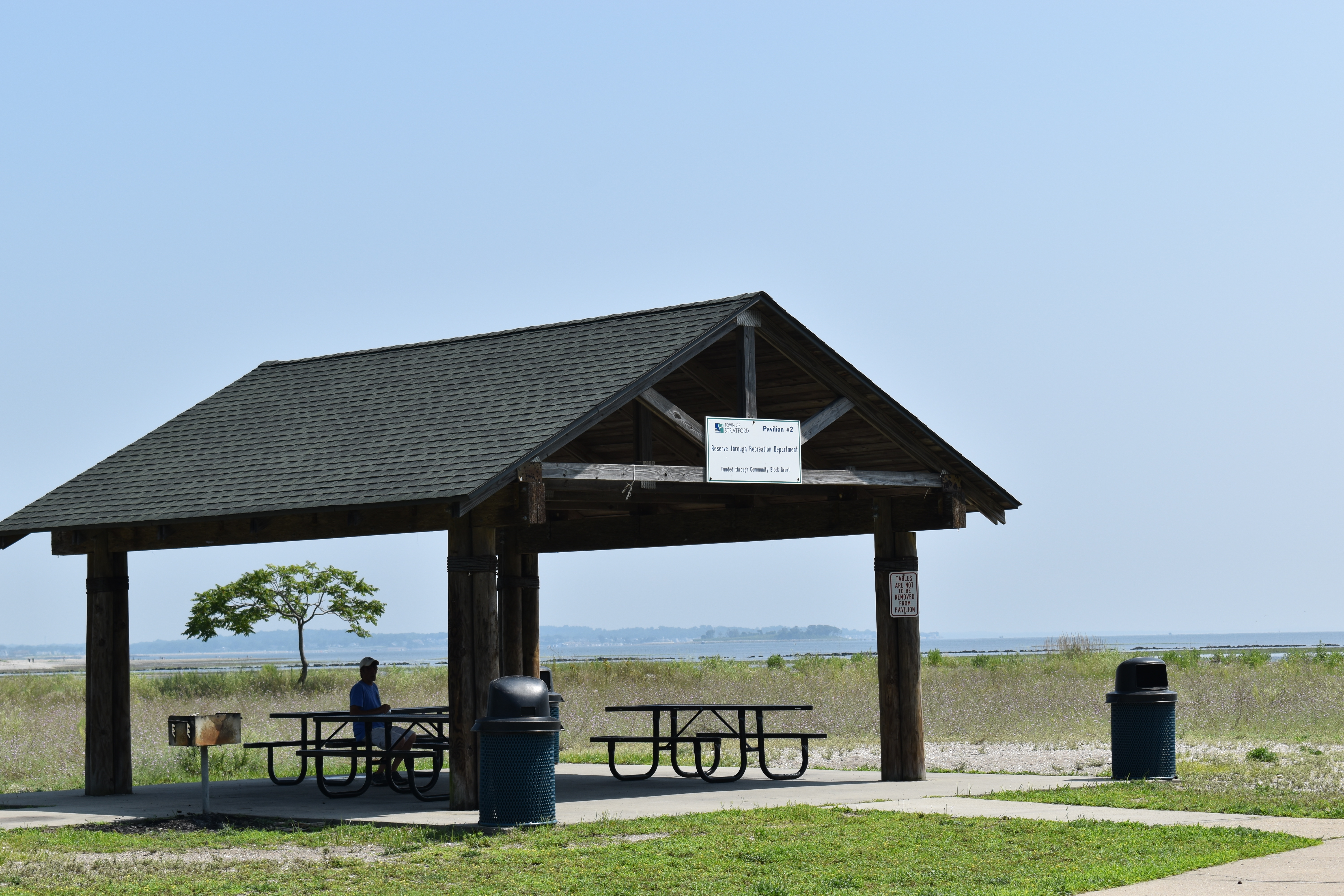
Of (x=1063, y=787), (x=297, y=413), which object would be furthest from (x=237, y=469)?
(x=1063, y=787)

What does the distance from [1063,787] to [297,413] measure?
321 inches

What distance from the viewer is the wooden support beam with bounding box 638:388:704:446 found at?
13453 millimetres

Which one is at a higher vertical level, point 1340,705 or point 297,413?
point 297,413

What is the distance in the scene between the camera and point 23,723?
24469mm

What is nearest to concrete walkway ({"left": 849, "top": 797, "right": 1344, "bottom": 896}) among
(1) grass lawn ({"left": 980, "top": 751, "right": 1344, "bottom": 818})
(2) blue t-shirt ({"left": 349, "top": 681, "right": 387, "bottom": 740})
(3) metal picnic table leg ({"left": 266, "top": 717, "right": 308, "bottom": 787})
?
(1) grass lawn ({"left": 980, "top": 751, "right": 1344, "bottom": 818})

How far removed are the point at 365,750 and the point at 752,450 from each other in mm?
4193

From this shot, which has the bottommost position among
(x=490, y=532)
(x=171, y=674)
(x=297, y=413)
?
(x=171, y=674)

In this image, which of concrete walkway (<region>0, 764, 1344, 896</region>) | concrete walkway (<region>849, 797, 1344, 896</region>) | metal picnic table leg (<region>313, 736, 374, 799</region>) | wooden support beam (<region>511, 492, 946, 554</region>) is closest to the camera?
concrete walkway (<region>849, 797, 1344, 896</region>)

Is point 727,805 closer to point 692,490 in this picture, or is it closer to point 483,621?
point 483,621

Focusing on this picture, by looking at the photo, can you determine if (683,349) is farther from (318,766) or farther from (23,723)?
(23,723)

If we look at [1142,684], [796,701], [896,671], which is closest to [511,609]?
[896,671]

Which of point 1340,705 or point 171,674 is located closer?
point 1340,705

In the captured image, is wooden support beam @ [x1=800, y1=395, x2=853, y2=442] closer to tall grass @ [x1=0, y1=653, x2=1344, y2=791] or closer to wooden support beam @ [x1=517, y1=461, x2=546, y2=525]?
wooden support beam @ [x1=517, y1=461, x2=546, y2=525]

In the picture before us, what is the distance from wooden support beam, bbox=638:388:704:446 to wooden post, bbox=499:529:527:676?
5189 mm
